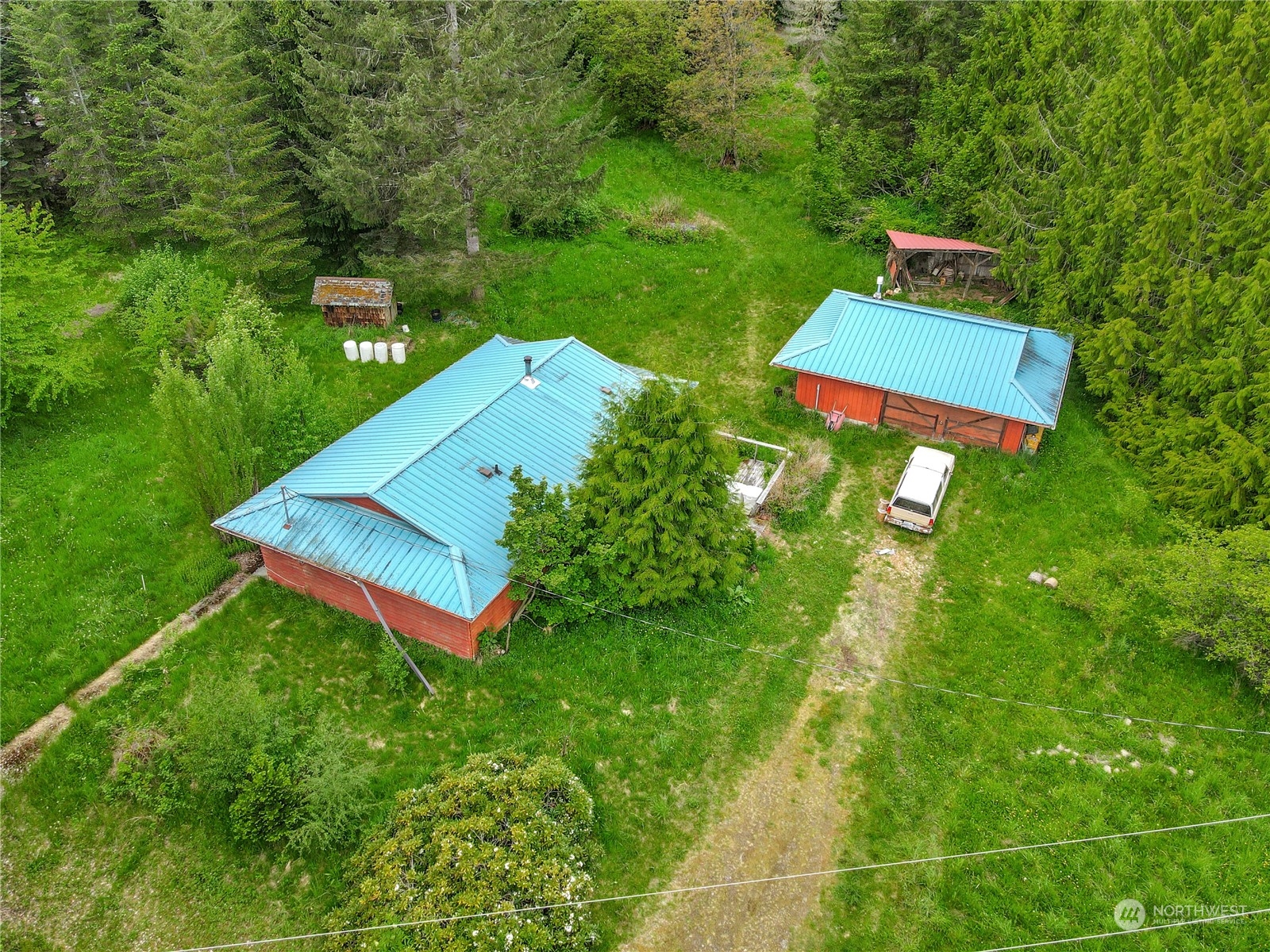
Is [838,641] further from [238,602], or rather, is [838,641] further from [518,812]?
[238,602]

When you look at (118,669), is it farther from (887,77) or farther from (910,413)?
(887,77)

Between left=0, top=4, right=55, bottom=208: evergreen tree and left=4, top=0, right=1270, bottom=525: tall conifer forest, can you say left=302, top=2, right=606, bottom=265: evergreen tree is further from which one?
left=0, top=4, right=55, bottom=208: evergreen tree

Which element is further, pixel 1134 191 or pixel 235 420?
pixel 1134 191

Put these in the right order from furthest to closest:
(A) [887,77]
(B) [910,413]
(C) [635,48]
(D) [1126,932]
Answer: (C) [635,48] < (A) [887,77] < (B) [910,413] < (D) [1126,932]

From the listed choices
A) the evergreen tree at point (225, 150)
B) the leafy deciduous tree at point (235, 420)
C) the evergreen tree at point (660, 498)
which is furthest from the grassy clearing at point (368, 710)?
the evergreen tree at point (225, 150)

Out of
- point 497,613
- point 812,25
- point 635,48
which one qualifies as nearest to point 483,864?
point 497,613

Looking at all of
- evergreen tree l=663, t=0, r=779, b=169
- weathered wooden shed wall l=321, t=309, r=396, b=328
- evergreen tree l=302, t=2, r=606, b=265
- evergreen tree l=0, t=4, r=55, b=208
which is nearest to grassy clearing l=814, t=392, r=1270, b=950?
evergreen tree l=302, t=2, r=606, b=265

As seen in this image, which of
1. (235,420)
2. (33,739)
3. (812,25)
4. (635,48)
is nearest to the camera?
(33,739)
